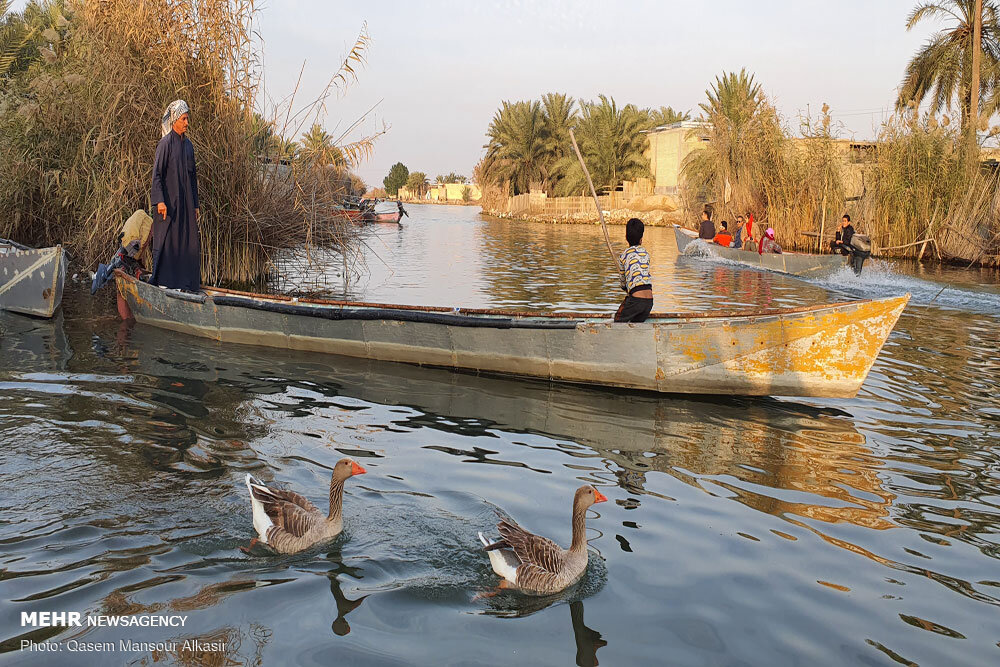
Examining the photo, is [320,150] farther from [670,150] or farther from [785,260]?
[670,150]

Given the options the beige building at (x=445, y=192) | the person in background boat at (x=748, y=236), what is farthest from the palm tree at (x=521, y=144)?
the beige building at (x=445, y=192)

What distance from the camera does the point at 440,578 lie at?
4414 mm

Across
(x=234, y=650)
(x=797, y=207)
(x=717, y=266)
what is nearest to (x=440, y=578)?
(x=234, y=650)

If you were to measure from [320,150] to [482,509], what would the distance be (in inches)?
383

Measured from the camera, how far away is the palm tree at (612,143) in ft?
169

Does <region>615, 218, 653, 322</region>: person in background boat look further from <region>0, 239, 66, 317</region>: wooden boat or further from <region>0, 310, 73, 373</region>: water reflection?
<region>0, 239, 66, 317</region>: wooden boat

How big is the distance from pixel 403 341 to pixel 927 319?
31.3 ft

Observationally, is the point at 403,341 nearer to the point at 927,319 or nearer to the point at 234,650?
the point at 234,650

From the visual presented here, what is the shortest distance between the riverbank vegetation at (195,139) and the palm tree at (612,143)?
39.5 m

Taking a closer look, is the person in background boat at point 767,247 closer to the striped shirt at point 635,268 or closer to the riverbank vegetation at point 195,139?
the riverbank vegetation at point 195,139

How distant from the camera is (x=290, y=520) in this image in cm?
448

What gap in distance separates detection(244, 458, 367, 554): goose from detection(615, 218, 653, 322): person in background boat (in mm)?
4202

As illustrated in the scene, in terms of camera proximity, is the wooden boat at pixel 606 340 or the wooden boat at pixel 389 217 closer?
the wooden boat at pixel 606 340

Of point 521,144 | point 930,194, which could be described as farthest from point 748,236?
point 521,144
